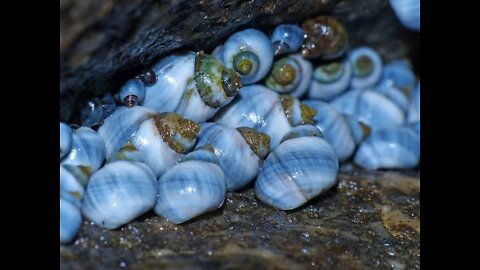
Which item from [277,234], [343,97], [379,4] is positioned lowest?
[277,234]

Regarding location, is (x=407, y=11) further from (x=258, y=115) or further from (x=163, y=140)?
(x=163, y=140)

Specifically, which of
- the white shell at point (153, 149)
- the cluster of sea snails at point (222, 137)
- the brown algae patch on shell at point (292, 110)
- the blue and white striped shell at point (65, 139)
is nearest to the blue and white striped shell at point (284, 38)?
the cluster of sea snails at point (222, 137)

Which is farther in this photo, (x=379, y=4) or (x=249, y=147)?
(x=379, y=4)

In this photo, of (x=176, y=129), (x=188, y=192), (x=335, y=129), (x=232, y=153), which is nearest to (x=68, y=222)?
(x=188, y=192)

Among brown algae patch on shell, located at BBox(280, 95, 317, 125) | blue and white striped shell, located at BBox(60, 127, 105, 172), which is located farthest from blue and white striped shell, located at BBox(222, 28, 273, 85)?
blue and white striped shell, located at BBox(60, 127, 105, 172)

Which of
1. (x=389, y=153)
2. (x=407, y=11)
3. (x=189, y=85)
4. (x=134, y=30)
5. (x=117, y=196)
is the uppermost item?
(x=134, y=30)

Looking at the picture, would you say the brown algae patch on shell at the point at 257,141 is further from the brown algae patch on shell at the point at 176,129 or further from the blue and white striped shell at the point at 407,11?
the blue and white striped shell at the point at 407,11
